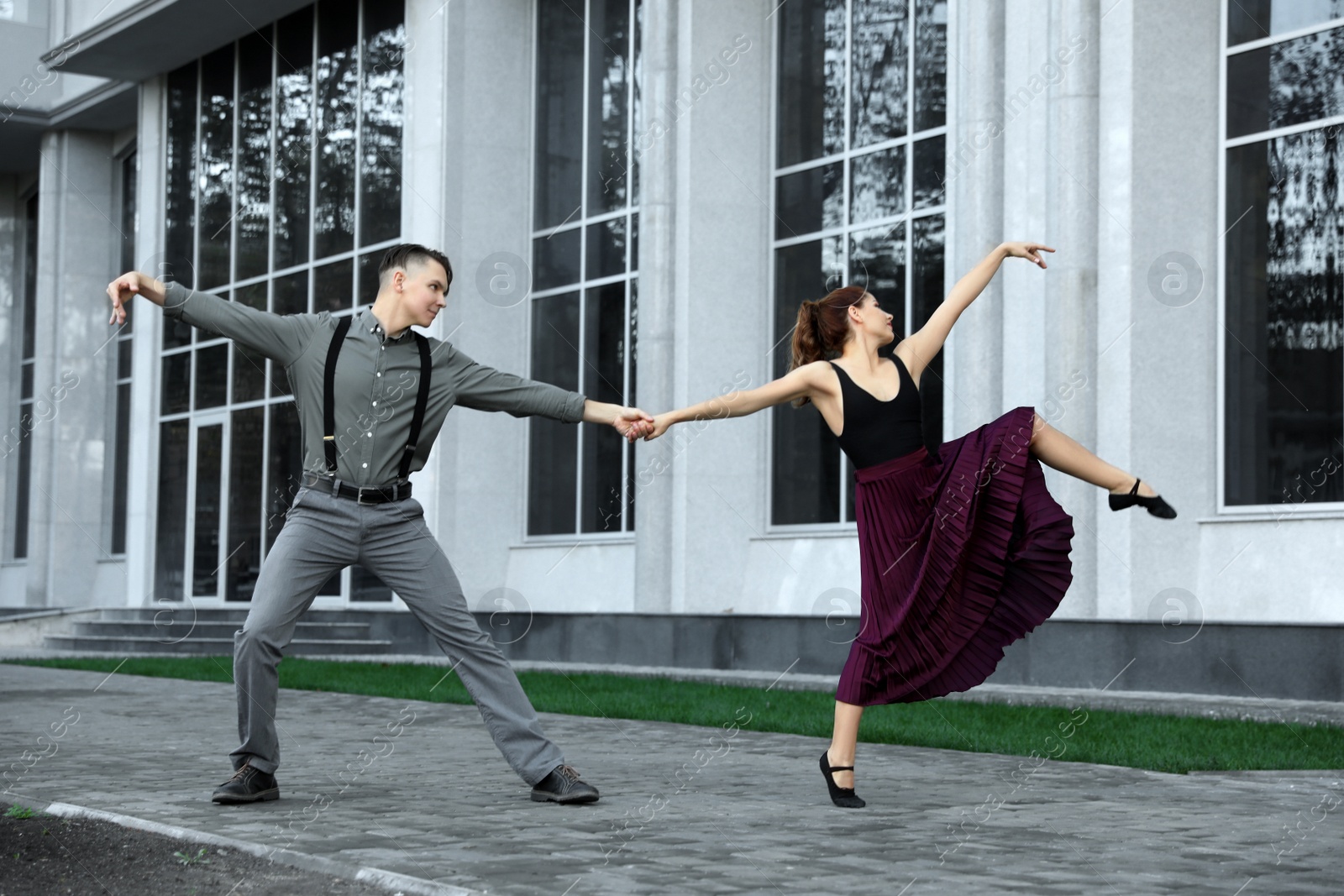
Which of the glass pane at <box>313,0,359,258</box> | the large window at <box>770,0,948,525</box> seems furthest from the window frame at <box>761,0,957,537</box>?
the glass pane at <box>313,0,359,258</box>

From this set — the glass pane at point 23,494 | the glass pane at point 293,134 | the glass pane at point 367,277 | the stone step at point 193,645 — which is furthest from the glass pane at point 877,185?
the glass pane at point 23,494

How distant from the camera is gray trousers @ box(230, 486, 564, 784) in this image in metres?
5.90

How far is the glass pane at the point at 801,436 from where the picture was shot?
16922 millimetres

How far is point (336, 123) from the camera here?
22.6 meters

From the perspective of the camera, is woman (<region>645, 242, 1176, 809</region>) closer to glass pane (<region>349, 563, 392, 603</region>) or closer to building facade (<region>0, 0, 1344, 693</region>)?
building facade (<region>0, 0, 1344, 693</region>)

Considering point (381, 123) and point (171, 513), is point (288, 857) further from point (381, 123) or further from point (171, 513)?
point (171, 513)

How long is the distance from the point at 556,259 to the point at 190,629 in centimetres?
740

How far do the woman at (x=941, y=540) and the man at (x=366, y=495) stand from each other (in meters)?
1.01

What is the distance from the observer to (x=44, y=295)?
102 feet

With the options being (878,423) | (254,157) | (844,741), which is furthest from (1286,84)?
(254,157)

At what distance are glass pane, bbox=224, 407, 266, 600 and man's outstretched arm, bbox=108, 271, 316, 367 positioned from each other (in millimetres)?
18563

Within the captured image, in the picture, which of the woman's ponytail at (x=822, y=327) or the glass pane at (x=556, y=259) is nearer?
the woman's ponytail at (x=822, y=327)

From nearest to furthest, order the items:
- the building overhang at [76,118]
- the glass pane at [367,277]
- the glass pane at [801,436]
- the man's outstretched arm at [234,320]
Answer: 1. the man's outstretched arm at [234,320]
2. the glass pane at [801,436]
3. the glass pane at [367,277]
4. the building overhang at [76,118]

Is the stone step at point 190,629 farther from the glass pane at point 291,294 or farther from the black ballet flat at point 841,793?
the black ballet flat at point 841,793
